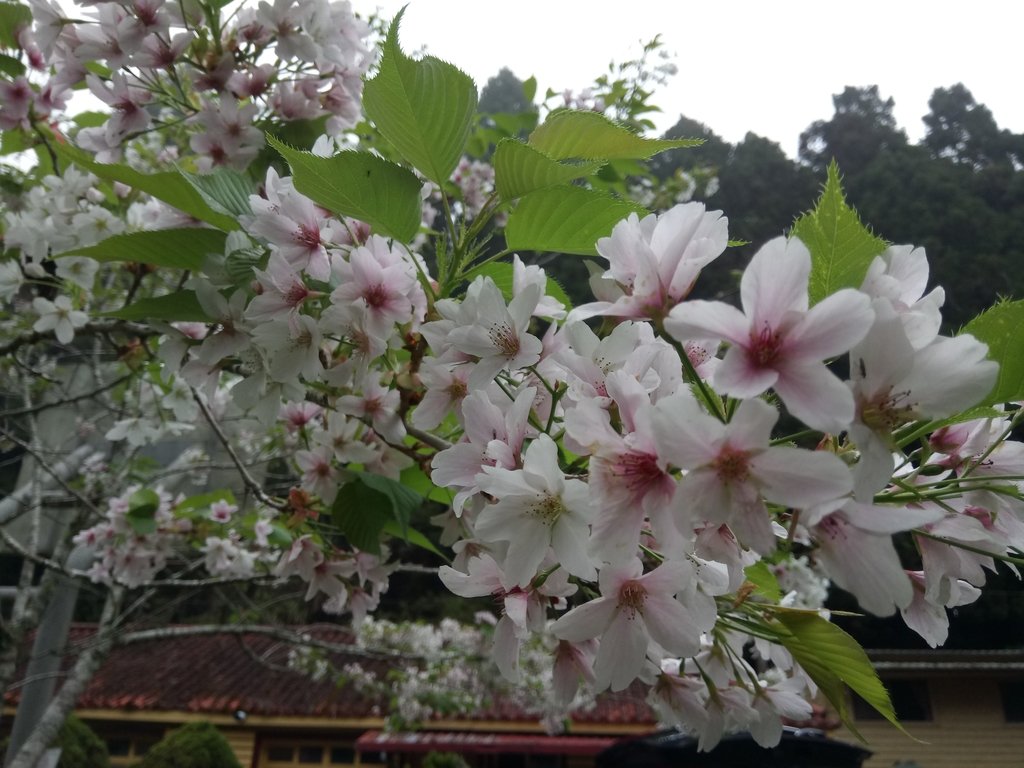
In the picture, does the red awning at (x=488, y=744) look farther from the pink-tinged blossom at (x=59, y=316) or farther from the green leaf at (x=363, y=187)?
the green leaf at (x=363, y=187)

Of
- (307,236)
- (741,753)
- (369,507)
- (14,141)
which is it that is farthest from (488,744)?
(307,236)

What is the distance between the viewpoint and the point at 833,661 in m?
0.81

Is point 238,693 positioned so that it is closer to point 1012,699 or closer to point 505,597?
point 505,597

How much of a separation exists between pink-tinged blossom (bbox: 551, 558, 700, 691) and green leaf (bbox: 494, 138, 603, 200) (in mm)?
489

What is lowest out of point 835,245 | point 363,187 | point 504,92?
point 835,245

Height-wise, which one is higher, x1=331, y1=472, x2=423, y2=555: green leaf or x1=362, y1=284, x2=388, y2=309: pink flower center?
x1=362, y1=284, x2=388, y2=309: pink flower center

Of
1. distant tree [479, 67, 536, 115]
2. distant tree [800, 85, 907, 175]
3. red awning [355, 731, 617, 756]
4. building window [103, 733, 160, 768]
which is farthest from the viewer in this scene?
distant tree [479, 67, 536, 115]

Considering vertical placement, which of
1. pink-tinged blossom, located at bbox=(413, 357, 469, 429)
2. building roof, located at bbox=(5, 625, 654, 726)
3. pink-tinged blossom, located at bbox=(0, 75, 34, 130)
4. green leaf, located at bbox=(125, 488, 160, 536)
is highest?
pink-tinged blossom, located at bbox=(0, 75, 34, 130)

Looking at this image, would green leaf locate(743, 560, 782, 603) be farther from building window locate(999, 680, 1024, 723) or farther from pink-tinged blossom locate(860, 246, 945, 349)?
building window locate(999, 680, 1024, 723)

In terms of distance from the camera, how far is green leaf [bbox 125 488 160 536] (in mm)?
2471

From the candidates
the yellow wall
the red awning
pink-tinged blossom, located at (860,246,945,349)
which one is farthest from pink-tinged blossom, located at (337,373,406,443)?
the yellow wall

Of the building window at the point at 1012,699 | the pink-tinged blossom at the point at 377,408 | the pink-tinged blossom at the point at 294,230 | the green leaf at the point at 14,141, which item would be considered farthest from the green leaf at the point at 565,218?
the building window at the point at 1012,699

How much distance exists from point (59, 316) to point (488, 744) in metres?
8.29

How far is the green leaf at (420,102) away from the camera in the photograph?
35.4 inches
